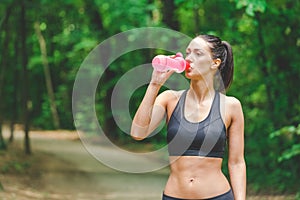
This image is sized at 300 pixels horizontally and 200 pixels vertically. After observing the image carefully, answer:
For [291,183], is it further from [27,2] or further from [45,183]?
[27,2]

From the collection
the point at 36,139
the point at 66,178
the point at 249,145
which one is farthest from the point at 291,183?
the point at 36,139

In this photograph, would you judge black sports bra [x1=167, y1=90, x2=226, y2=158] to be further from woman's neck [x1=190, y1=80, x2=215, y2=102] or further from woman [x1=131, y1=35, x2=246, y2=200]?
woman's neck [x1=190, y1=80, x2=215, y2=102]

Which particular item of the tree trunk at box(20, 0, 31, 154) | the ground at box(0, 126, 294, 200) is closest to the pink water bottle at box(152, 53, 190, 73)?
the ground at box(0, 126, 294, 200)

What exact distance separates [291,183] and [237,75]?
7.87ft

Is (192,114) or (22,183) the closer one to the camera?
(192,114)

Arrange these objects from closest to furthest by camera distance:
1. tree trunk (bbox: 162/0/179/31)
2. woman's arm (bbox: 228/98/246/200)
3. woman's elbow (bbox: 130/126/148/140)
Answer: woman's elbow (bbox: 130/126/148/140) → woman's arm (bbox: 228/98/246/200) → tree trunk (bbox: 162/0/179/31)

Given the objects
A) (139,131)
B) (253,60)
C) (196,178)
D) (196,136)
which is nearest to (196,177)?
(196,178)

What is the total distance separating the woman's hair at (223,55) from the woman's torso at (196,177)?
25 centimetres

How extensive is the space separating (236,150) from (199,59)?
0.48 meters

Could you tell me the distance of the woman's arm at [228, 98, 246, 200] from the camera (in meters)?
3.05

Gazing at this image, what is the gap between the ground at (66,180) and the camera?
407 inches

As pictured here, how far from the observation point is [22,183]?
11.1 meters

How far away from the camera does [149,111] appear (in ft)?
9.61

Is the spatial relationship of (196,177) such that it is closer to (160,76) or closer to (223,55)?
(160,76)
